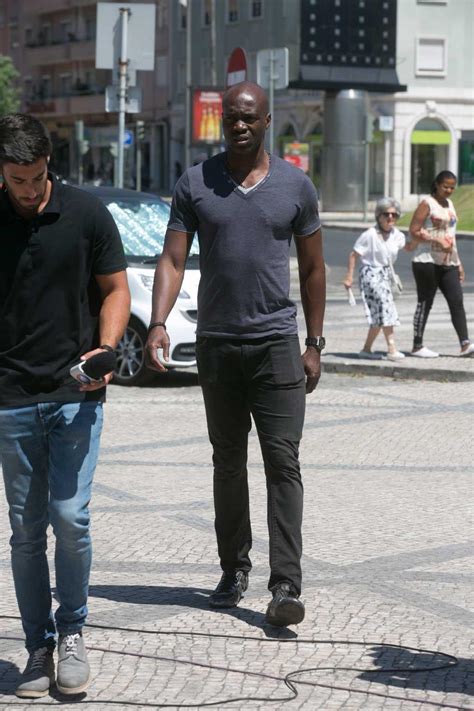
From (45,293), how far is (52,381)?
0.28 m

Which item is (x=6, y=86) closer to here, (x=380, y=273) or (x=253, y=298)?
(x=380, y=273)

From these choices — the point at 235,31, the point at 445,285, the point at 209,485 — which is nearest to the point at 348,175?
the point at 235,31

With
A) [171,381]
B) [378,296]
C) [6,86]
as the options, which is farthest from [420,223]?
[6,86]

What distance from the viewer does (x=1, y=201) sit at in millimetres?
4832

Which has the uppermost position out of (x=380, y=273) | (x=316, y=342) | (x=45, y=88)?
(x=45, y=88)

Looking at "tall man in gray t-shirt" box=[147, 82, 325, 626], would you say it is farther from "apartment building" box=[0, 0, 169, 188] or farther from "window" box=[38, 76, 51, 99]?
"window" box=[38, 76, 51, 99]

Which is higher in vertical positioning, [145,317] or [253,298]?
[253,298]

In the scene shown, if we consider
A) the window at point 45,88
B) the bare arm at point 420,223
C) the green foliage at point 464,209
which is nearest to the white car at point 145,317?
the bare arm at point 420,223

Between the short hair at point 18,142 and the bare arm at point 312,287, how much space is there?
1427 mm

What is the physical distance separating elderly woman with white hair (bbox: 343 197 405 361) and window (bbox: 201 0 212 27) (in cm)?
5974

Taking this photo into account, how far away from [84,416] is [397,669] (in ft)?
4.42

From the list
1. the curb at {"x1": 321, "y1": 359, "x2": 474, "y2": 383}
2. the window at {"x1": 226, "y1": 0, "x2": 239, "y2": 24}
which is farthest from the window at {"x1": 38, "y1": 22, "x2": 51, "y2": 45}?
the curb at {"x1": 321, "y1": 359, "x2": 474, "y2": 383}

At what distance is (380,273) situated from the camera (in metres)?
14.5

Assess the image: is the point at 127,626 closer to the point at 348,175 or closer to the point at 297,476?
the point at 297,476
